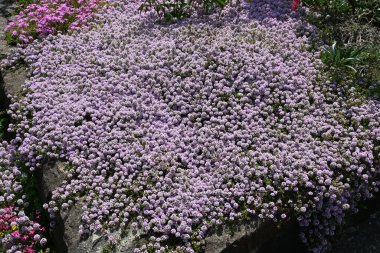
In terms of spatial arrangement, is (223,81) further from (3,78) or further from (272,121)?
(3,78)

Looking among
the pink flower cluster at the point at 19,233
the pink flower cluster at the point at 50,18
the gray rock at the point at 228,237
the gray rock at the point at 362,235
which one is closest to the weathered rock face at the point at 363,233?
the gray rock at the point at 362,235

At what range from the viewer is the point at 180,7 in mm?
8523

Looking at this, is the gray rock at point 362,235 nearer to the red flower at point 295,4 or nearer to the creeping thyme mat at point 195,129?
the creeping thyme mat at point 195,129

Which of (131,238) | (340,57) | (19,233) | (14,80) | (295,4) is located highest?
(295,4)

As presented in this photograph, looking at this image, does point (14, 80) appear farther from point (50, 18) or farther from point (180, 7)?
point (180, 7)

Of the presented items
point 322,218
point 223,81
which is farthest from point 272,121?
point 322,218

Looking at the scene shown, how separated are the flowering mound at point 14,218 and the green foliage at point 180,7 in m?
3.88

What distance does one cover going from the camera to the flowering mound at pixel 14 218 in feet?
18.2

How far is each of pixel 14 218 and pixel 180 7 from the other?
5030 millimetres

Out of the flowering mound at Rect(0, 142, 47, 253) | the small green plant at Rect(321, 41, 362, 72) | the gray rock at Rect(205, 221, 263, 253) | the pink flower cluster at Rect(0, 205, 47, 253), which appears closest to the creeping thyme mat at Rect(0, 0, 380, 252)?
the gray rock at Rect(205, 221, 263, 253)

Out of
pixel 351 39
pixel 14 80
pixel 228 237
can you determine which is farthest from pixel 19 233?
pixel 351 39

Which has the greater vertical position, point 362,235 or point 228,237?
point 228,237

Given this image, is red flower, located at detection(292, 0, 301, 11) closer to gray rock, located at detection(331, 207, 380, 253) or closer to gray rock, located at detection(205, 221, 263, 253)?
gray rock, located at detection(331, 207, 380, 253)

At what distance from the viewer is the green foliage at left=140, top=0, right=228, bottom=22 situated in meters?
8.43
